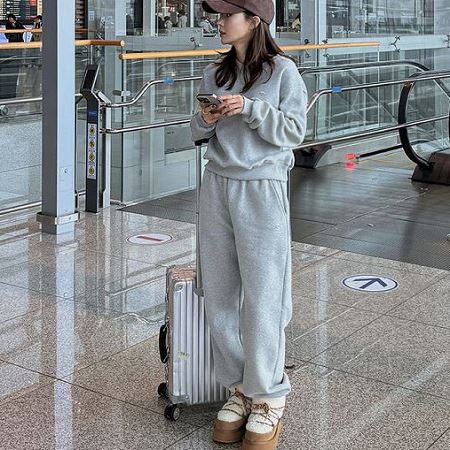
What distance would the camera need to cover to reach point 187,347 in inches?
128

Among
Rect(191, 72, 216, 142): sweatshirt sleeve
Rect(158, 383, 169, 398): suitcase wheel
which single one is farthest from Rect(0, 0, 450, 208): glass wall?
Rect(191, 72, 216, 142): sweatshirt sleeve

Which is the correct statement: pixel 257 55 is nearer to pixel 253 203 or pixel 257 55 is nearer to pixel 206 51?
pixel 253 203

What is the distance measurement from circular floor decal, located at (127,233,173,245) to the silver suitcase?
2.83 m

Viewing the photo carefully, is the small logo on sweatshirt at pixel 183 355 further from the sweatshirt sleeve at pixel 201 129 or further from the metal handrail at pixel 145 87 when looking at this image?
the metal handrail at pixel 145 87

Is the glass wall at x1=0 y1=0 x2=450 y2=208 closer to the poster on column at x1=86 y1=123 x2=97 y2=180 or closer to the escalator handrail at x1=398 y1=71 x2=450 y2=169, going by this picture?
the poster on column at x1=86 y1=123 x2=97 y2=180

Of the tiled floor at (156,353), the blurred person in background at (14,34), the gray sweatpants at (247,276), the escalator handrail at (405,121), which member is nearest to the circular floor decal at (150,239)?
the tiled floor at (156,353)

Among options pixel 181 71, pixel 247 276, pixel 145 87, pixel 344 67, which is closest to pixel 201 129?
pixel 247 276

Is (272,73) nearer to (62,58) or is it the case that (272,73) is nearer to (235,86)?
(235,86)

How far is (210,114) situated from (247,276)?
1.76 ft

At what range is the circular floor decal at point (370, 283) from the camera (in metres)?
5.09

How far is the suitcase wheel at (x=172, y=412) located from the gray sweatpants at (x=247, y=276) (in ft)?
0.83

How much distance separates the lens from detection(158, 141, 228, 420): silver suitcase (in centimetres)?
323

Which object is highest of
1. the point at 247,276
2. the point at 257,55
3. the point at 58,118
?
the point at 257,55

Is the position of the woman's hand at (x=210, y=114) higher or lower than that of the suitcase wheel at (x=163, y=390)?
higher
